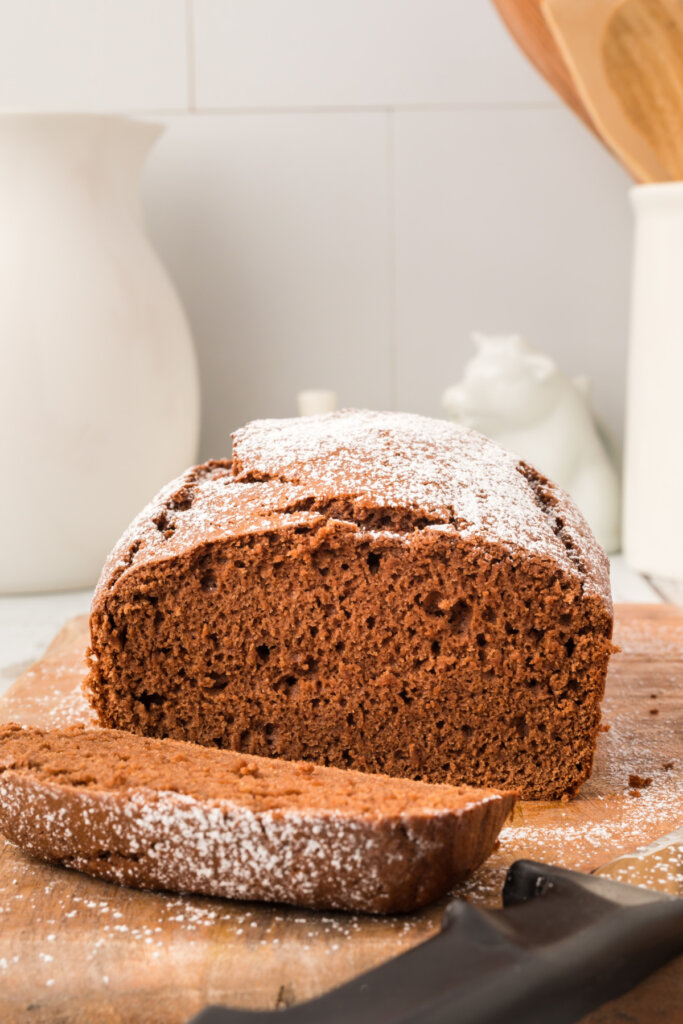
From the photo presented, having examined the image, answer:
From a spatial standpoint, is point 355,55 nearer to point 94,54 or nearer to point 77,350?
point 94,54

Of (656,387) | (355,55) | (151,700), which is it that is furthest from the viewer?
(355,55)

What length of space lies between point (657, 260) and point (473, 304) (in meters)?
0.79

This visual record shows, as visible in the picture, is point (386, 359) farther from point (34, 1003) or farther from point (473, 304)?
point (34, 1003)

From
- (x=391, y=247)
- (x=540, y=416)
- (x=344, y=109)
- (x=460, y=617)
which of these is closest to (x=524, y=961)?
(x=460, y=617)

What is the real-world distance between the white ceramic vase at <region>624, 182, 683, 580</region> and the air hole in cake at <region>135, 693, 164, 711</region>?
1.75m

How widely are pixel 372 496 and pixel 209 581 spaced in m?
0.31

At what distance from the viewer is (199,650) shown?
1798 mm

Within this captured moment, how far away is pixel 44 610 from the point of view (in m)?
2.94

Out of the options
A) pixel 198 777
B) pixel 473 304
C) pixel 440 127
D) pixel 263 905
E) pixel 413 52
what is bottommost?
pixel 263 905

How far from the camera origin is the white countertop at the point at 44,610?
2.56 meters

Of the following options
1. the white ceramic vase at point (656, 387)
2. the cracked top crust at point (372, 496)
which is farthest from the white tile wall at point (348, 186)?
the cracked top crust at point (372, 496)

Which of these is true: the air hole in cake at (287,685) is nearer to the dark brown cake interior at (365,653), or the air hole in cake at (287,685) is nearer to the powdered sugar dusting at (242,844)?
the dark brown cake interior at (365,653)

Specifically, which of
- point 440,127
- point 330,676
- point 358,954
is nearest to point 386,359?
point 440,127

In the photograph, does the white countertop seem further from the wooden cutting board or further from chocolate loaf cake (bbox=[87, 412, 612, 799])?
the wooden cutting board
